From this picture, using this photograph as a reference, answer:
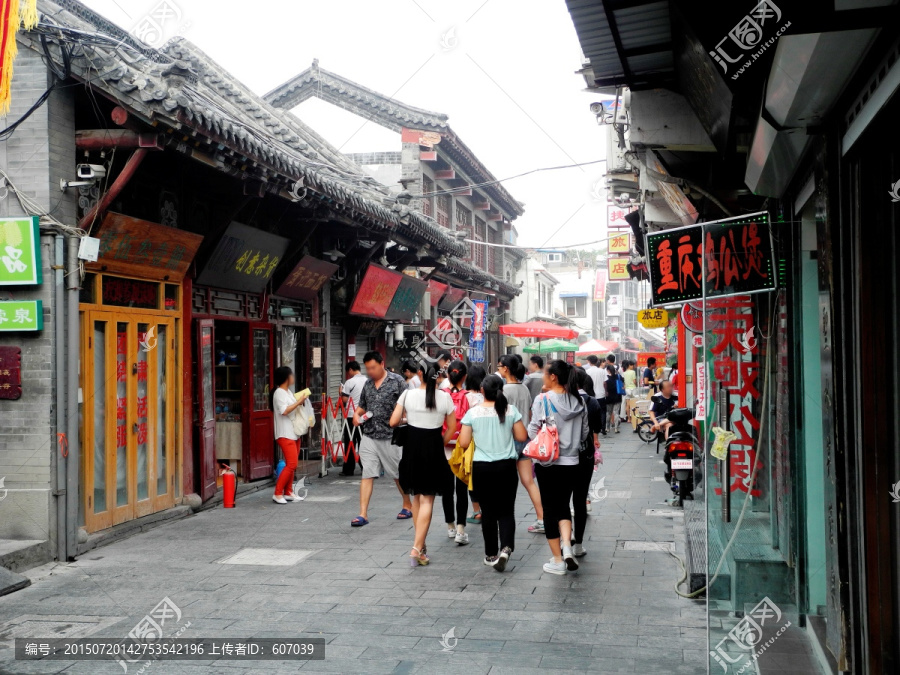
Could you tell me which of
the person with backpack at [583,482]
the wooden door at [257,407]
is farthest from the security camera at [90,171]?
the person with backpack at [583,482]

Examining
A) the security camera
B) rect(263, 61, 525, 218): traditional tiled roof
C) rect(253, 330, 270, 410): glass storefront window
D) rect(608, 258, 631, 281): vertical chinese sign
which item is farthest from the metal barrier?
rect(608, 258, 631, 281): vertical chinese sign

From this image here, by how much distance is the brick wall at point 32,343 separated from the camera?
25.8ft

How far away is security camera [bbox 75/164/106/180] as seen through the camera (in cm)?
820

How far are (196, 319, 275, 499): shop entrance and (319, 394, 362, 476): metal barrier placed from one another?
1.21 m

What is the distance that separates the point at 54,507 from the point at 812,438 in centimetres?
643

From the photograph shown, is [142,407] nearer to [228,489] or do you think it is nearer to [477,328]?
[228,489]

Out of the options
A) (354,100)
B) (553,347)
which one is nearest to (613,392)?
(553,347)

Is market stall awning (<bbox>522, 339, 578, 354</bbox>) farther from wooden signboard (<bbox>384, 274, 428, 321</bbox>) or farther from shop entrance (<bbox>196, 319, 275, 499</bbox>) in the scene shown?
shop entrance (<bbox>196, 319, 275, 499</bbox>)

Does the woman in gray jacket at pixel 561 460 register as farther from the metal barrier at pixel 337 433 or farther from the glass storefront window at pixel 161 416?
the metal barrier at pixel 337 433

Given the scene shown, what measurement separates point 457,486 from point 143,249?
4.14 metres

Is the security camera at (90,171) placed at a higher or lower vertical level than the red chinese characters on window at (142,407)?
higher

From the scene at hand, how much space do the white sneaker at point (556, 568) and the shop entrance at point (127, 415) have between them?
454cm

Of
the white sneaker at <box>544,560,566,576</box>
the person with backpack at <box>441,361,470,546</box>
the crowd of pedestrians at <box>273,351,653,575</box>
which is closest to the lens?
the white sneaker at <box>544,560,566,576</box>

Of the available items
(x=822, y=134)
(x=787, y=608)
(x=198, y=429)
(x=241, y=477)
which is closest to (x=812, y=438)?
(x=787, y=608)
